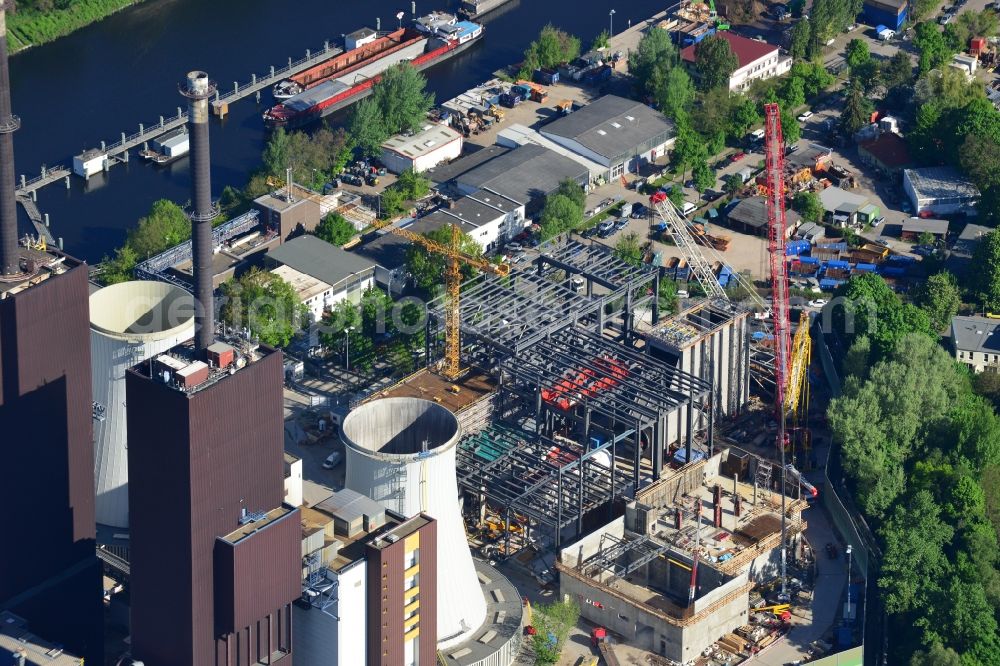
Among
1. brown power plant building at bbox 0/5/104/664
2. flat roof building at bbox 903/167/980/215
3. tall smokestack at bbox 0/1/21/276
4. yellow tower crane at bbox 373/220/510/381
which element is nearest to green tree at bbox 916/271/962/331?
flat roof building at bbox 903/167/980/215

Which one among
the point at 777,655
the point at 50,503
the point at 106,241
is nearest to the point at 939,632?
the point at 777,655

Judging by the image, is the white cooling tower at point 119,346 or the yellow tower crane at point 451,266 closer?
the white cooling tower at point 119,346

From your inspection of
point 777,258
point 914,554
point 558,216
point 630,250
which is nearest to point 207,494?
point 914,554

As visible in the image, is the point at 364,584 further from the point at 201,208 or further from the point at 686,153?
the point at 686,153

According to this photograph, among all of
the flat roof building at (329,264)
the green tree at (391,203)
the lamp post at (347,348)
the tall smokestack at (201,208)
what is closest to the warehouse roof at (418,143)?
the green tree at (391,203)

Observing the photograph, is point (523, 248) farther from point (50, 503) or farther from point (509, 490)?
point (50, 503)

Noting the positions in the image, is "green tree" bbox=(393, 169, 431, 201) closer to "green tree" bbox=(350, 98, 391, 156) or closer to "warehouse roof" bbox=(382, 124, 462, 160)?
"warehouse roof" bbox=(382, 124, 462, 160)

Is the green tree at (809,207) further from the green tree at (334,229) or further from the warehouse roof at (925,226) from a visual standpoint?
the green tree at (334,229)
